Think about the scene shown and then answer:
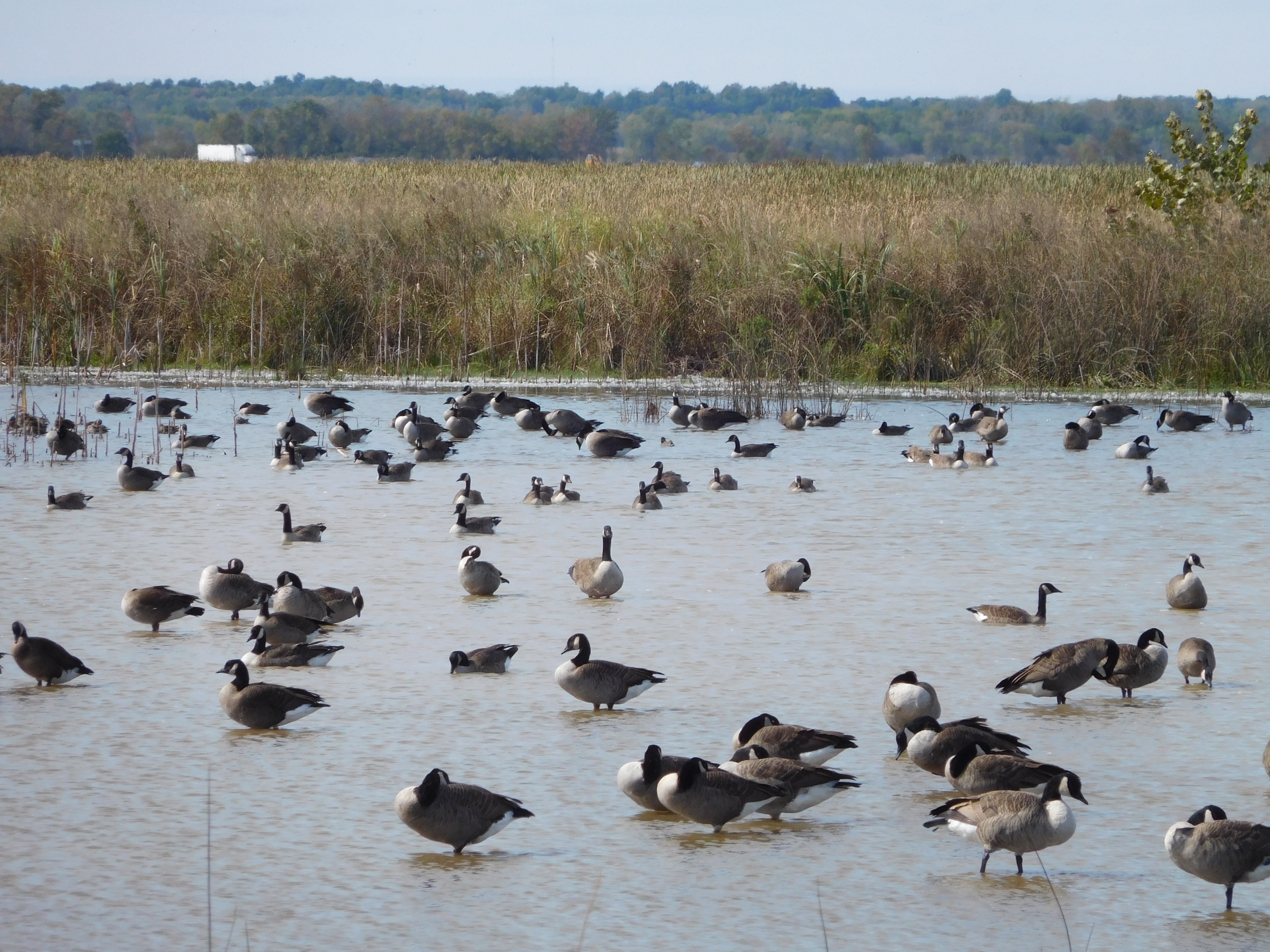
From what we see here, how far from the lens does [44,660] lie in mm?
7727

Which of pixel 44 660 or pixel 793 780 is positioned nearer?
pixel 793 780

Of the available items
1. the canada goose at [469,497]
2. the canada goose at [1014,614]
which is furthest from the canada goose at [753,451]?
the canada goose at [1014,614]

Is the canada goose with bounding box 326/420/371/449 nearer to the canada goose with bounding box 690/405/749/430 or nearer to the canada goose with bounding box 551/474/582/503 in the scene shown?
the canada goose with bounding box 551/474/582/503

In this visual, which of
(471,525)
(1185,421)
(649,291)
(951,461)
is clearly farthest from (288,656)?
(649,291)

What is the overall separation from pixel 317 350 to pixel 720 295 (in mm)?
5848

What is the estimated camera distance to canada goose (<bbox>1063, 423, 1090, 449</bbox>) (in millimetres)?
16891

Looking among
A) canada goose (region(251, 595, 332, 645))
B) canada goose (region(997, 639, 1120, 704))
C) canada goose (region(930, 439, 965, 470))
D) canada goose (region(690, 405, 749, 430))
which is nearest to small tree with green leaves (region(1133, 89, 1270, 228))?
canada goose (region(690, 405, 749, 430))

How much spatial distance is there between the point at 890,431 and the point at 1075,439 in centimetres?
205

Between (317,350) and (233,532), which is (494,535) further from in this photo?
(317,350)

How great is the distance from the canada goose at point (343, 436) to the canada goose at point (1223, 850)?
1258 cm

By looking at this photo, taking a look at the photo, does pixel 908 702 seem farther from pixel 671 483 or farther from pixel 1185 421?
pixel 1185 421

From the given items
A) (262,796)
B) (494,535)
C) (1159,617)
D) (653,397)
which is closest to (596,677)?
(262,796)

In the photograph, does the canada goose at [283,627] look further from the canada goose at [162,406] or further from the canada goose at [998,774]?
the canada goose at [162,406]

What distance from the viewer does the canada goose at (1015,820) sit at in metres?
5.43
